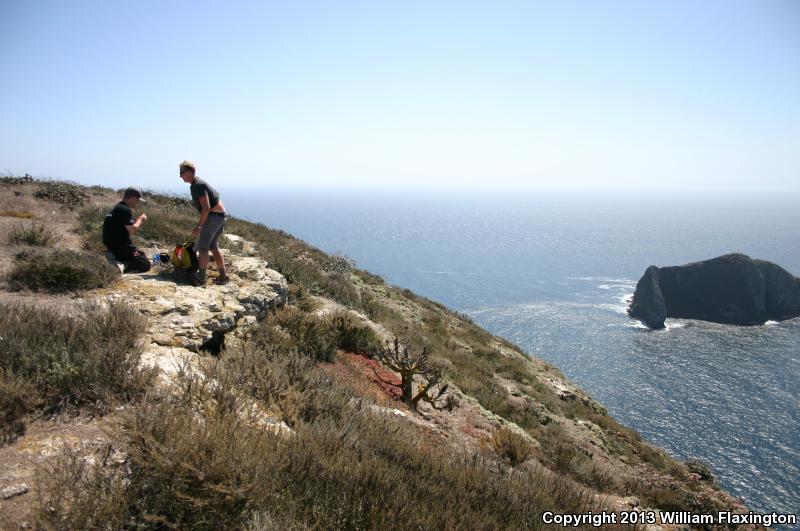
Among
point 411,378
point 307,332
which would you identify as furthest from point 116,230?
point 411,378

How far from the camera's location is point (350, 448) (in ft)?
12.1

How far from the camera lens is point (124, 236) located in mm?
7641

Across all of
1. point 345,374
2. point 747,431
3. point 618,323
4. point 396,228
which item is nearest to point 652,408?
point 747,431

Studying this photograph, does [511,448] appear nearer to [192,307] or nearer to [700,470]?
[192,307]

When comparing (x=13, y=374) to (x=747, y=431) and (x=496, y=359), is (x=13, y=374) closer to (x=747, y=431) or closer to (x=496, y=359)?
(x=496, y=359)

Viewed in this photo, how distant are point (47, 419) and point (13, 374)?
20.8 inches

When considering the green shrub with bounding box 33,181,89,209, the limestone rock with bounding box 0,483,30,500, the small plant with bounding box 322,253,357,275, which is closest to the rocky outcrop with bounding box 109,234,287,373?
the limestone rock with bounding box 0,483,30,500

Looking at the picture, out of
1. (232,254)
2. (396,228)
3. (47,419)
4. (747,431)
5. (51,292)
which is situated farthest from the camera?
(396,228)

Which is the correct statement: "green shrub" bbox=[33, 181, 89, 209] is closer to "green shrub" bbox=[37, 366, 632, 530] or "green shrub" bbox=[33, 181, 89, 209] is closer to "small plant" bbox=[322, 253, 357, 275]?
"small plant" bbox=[322, 253, 357, 275]

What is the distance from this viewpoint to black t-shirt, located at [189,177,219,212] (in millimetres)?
7348

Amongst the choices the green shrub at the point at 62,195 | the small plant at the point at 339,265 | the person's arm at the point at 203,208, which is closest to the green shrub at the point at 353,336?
the person's arm at the point at 203,208

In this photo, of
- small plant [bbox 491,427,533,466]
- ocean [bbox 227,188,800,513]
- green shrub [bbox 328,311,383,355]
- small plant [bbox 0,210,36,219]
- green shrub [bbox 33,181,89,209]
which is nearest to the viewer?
small plant [bbox 491,427,533,466]

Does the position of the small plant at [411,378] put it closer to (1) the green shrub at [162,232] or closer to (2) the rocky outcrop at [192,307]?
(2) the rocky outcrop at [192,307]

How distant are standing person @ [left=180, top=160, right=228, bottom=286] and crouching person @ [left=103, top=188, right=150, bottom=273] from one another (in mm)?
1178
